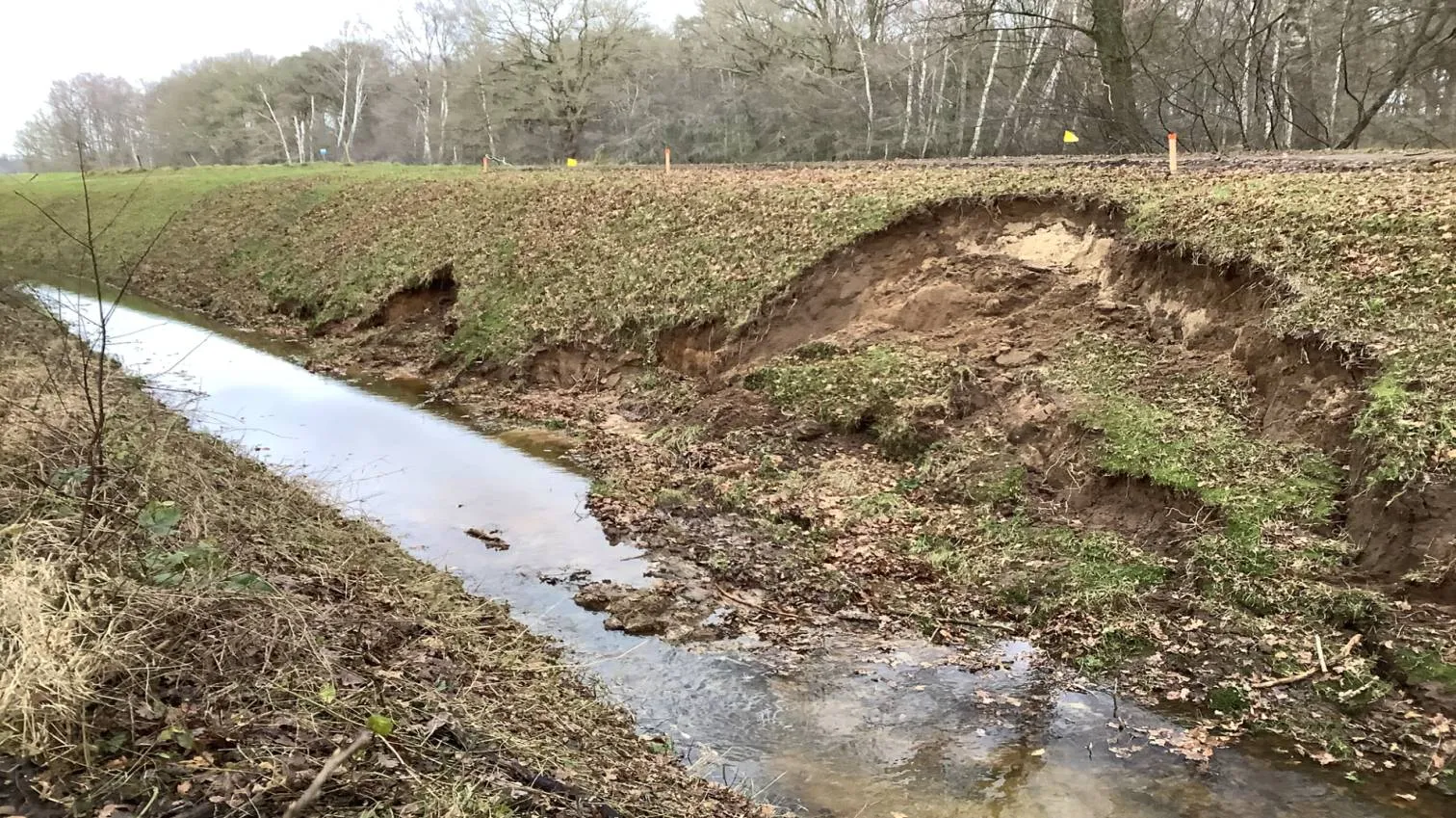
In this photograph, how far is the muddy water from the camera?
4.98 meters

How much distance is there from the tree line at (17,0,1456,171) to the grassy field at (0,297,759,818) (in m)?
3.89

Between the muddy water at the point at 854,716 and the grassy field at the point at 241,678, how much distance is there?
548 millimetres

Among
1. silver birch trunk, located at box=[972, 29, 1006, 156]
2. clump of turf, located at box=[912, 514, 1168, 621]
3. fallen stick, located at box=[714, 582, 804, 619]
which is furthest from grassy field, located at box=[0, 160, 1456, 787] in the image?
silver birch trunk, located at box=[972, 29, 1006, 156]

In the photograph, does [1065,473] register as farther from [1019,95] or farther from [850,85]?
[850,85]

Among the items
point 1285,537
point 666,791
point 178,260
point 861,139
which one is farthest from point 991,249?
point 178,260

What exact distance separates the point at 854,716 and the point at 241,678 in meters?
3.76

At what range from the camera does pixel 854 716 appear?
5852mm

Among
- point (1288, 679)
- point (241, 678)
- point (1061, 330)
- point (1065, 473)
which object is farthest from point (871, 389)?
point (241, 678)

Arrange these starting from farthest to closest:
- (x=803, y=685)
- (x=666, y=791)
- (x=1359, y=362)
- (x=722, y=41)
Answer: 1. (x=722, y=41)
2. (x=1359, y=362)
3. (x=803, y=685)
4. (x=666, y=791)

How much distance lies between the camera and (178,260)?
25.1m

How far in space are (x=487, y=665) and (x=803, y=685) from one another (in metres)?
2.23

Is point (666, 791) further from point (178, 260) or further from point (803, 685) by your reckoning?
point (178, 260)

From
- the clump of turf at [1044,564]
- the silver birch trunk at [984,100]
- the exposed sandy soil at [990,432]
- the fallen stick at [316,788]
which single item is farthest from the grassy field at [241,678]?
the silver birch trunk at [984,100]

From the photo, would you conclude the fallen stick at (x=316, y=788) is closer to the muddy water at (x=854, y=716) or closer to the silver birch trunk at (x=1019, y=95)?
the muddy water at (x=854, y=716)
